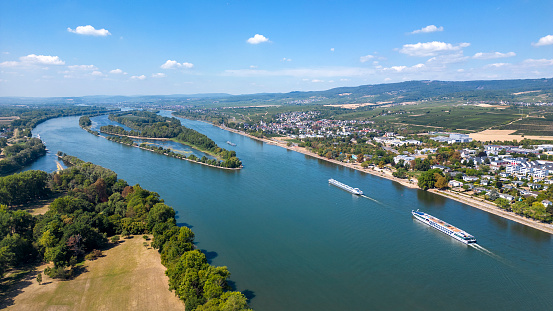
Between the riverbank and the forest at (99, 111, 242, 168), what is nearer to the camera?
the riverbank

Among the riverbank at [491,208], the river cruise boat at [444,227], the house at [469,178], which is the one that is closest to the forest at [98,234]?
the river cruise boat at [444,227]

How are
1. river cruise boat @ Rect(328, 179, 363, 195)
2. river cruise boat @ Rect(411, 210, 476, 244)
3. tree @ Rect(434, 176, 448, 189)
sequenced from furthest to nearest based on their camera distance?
tree @ Rect(434, 176, 448, 189) → river cruise boat @ Rect(328, 179, 363, 195) → river cruise boat @ Rect(411, 210, 476, 244)

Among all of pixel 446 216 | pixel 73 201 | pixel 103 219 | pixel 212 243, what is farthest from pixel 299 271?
pixel 73 201

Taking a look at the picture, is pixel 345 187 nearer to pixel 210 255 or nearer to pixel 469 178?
pixel 469 178

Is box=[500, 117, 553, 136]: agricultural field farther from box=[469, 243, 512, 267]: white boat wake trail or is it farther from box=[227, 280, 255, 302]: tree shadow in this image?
box=[227, 280, 255, 302]: tree shadow

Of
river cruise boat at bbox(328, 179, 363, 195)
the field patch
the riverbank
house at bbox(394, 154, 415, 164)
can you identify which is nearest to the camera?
the riverbank

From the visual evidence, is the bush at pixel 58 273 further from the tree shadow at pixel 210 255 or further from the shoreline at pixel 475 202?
the shoreline at pixel 475 202

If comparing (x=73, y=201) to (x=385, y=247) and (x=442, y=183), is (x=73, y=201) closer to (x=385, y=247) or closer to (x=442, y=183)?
(x=385, y=247)

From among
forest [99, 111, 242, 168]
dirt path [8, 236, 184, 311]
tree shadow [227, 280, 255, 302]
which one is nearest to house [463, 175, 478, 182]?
forest [99, 111, 242, 168]
